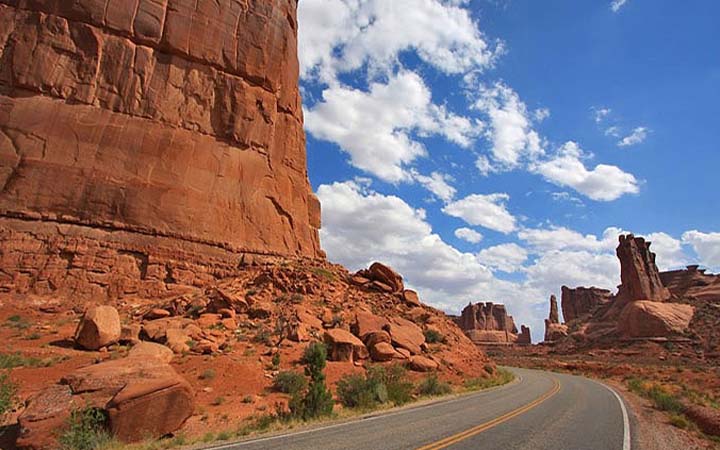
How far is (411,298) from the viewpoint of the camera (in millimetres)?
32688

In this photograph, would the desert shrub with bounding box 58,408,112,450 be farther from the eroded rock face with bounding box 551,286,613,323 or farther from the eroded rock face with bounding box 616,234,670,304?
the eroded rock face with bounding box 551,286,613,323

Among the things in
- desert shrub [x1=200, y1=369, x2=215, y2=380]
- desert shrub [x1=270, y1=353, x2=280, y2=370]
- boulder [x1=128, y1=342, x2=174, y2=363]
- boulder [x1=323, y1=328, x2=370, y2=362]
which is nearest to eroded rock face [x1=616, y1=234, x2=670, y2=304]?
boulder [x1=323, y1=328, x2=370, y2=362]

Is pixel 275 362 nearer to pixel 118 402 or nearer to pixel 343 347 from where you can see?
pixel 343 347

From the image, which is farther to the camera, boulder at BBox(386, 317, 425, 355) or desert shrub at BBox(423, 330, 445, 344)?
desert shrub at BBox(423, 330, 445, 344)

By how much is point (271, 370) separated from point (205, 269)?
11469 mm

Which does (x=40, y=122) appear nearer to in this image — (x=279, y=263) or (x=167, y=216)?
(x=167, y=216)

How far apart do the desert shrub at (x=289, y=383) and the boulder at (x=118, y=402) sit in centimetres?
558

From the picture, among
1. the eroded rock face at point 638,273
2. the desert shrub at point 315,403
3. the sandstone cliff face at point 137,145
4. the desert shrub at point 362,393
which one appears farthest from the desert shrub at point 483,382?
the eroded rock face at point 638,273

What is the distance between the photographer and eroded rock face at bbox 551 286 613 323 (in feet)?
370

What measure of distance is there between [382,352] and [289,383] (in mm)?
6925

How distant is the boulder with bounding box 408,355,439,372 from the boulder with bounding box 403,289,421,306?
8522 mm

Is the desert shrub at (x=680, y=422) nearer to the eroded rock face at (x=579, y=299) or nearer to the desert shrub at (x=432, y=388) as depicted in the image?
the desert shrub at (x=432, y=388)

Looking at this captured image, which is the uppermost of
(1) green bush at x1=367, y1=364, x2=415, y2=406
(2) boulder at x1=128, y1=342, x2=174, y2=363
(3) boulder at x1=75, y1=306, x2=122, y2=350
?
(3) boulder at x1=75, y1=306, x2=122, y2=350

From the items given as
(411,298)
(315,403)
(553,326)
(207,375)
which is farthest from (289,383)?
(553,326)
